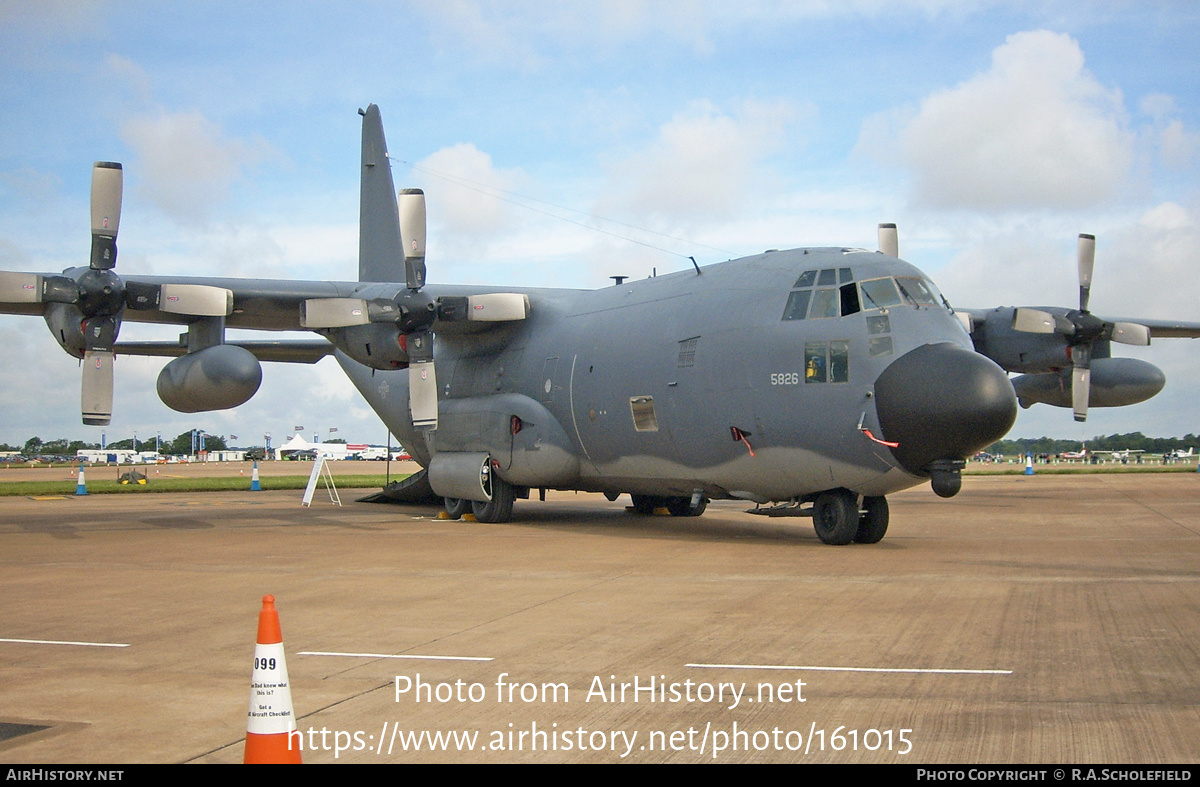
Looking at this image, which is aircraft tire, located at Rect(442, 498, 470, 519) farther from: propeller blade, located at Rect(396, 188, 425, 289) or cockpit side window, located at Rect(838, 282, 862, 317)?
cockpit side window, located at Rect(838, 282, 862, 317)

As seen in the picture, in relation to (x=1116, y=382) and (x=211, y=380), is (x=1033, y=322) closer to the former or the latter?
(x=1116, y=382)

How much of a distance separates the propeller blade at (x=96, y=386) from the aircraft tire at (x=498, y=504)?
6932mm

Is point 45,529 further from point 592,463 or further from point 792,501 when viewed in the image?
point 792,501

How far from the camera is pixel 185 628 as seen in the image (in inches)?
321

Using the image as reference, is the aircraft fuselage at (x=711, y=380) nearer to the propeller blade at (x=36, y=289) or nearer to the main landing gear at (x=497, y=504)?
the main landing gear at (x=497, y=504)

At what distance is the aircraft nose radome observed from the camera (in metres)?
12.4

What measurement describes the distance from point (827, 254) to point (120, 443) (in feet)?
553

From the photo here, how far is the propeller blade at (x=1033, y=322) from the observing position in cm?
2144

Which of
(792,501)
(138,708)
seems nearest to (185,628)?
(138,708)

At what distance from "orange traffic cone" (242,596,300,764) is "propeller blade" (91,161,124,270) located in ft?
47.4

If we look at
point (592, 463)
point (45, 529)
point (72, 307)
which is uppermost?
point (72, 307)

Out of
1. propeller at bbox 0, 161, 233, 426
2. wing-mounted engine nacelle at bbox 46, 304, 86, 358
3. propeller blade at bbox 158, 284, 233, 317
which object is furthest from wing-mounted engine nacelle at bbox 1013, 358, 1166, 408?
wing-mounted engine nacelle at bbox 46, 304, 86, 358

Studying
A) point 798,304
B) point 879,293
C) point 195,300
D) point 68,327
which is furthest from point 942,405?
point 68,327
